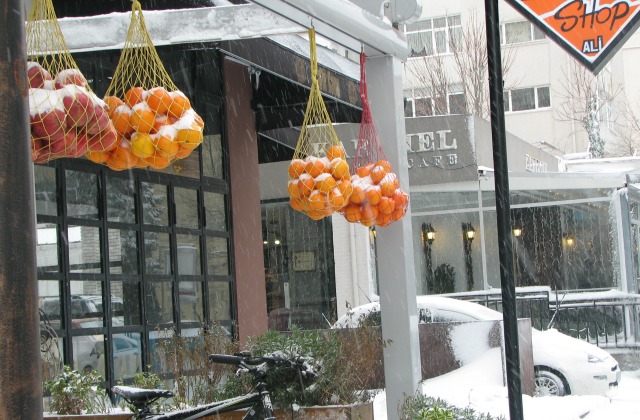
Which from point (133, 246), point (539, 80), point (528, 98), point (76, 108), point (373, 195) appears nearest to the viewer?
point (76, 108)

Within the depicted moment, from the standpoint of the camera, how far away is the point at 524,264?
86.6 feet

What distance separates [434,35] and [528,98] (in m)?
4.83

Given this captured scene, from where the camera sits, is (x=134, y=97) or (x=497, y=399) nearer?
(x=134, y=97)

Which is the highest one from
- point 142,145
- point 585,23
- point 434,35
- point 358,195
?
point 434,35

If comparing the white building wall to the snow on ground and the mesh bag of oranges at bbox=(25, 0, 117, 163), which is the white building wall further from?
the mesh bag of oranges at bbox=(25, 0, 117, 163)

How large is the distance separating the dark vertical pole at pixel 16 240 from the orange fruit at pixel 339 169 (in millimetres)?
3228

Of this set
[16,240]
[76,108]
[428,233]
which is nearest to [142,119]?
[76,108]

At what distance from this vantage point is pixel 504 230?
482 centimetres

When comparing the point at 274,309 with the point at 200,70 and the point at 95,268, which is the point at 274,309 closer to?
the point at 200,70

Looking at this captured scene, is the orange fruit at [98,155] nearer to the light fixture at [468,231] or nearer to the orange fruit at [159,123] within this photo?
the orange fruit at [159,123]

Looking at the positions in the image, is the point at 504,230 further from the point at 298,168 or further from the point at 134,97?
the point at 134,97

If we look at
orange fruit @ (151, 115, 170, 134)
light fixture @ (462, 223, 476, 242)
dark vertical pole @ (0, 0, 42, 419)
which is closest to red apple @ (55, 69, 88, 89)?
orange fruit @ (151, 115, 170, 134)

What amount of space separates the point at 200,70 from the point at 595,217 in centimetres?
1667

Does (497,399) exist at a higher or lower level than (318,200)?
lower
